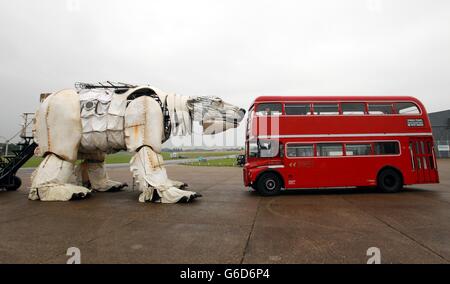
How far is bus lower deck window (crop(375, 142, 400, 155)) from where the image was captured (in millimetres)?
8656

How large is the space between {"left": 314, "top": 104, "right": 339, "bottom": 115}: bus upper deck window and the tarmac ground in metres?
3.20

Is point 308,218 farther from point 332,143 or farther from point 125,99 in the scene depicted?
point 125,99

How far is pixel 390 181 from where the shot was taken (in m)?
8.72

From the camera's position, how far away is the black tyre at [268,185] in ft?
27.2

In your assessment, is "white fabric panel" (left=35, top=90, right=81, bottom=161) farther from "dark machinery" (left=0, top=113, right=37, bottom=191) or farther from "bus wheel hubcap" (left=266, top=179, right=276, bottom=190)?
"bus wheel hubcap" (left=266, top=179, right=276, bottom=190)

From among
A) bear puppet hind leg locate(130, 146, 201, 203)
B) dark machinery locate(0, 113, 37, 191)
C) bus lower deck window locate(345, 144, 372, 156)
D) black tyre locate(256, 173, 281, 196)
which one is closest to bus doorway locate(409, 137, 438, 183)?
bus lower deck window locate(345, 144, 372, 156)

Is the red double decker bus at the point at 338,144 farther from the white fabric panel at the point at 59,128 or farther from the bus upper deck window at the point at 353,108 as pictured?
the white fabric panel at the point at 59,128

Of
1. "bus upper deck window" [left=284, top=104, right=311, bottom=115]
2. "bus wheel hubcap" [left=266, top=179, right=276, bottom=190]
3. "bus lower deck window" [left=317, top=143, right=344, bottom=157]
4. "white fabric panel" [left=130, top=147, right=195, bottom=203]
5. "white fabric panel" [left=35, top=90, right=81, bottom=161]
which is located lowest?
"bus wheel hubcap" [left=266, top=179, right=276, bottom=190]

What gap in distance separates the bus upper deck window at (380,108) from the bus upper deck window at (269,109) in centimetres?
316

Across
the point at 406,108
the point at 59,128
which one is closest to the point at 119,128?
the point at 59,128

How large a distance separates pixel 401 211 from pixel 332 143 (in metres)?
3.24

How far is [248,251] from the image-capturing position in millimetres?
3371

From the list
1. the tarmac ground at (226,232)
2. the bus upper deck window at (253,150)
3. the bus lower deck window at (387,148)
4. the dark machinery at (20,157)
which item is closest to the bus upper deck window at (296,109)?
the bus upper deck window at (253,150)
